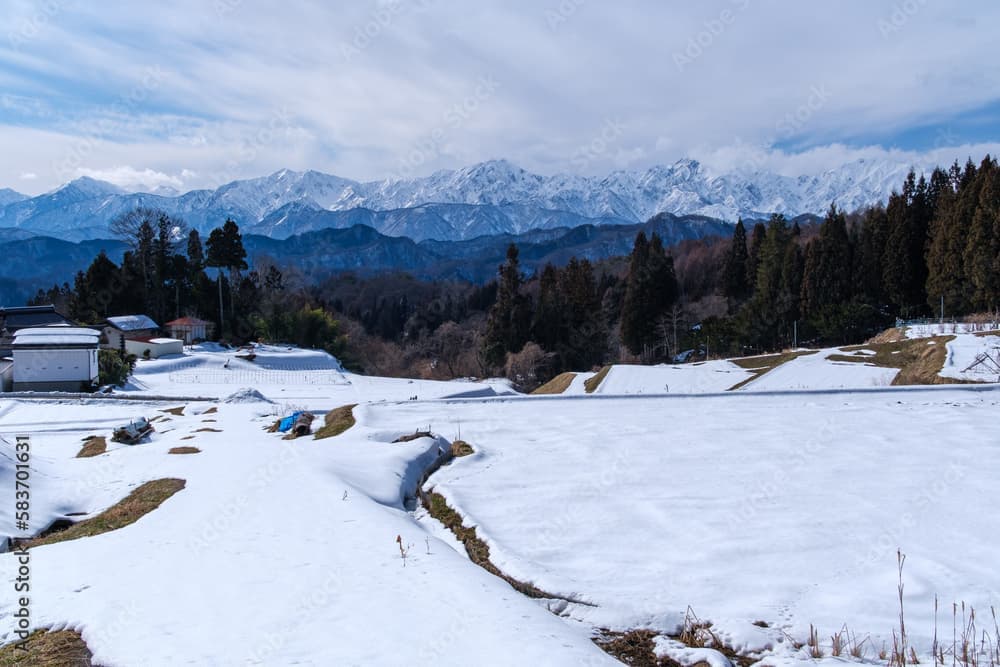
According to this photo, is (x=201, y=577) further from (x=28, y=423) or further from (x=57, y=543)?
(x=28, y=423)

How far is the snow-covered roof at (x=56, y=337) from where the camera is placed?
2902 centimetres

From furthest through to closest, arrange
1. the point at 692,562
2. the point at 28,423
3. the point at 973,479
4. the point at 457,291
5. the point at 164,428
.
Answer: the point at 457,291, the point at 28,423, the point at 164,428, the point at 973,479, the point at 692,562

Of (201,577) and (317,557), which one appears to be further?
(317,557)

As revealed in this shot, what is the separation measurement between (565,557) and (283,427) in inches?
483

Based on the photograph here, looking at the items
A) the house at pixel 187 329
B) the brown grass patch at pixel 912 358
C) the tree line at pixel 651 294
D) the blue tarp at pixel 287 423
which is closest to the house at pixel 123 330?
the house at pixel 187 329

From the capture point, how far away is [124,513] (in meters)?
9.86

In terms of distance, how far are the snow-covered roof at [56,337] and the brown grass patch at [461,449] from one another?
23.8 meters

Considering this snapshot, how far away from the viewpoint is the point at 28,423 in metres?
20.4

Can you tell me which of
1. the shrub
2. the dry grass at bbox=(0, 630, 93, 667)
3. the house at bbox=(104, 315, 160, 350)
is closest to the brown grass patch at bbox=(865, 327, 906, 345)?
the dry grass at bbox=(0, 630, 93, 667)

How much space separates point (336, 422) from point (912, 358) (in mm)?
22889

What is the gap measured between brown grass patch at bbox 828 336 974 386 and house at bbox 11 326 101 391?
111ft

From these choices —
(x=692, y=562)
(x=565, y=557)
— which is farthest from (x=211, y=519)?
(x=692, y=562)

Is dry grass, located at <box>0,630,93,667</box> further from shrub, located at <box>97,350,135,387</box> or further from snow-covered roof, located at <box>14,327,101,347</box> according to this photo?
shrub, located at <box>97,350,135,387</box>

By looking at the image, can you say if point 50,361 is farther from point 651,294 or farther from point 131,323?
point 651,294
